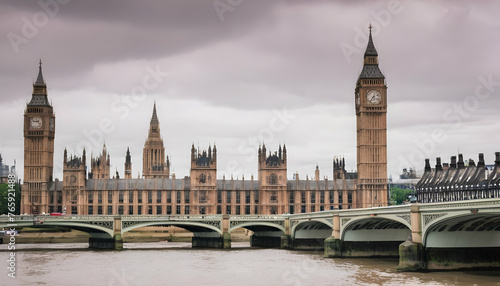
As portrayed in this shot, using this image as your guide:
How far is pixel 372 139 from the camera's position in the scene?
527ft

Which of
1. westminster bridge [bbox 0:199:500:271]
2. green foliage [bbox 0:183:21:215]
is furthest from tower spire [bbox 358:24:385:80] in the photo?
green foliage [bbox 0:183:21:215]

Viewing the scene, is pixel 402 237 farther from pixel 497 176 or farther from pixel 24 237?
pixel 24 237

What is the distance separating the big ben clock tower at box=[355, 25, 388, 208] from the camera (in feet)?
526

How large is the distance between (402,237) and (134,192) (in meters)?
77.6

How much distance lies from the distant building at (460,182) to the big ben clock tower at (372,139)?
8.15 m

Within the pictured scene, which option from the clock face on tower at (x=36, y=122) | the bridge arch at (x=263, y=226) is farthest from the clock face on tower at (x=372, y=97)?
the clock face on tower at (x=36, y=122)

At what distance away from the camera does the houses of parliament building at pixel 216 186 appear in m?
161

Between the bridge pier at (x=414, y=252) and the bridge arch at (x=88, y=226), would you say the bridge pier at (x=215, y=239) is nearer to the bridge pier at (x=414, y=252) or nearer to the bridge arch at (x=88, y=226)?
the bridge arch at (x=88, y=226)

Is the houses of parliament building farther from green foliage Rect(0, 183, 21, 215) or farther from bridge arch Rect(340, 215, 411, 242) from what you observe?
bridge arch Rect(340, 215, 411, 242)

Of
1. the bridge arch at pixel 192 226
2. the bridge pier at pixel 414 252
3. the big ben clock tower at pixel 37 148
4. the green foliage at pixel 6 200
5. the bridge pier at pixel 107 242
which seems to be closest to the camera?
the bridge pier at pixel 414 252

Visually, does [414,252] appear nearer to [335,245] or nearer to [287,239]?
[335,245]

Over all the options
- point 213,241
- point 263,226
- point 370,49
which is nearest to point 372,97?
point 370,49

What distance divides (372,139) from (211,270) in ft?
281

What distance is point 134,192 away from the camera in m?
162
